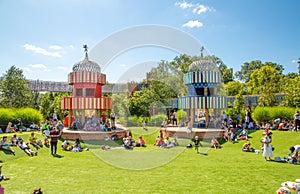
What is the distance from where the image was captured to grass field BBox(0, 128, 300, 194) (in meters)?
8.08

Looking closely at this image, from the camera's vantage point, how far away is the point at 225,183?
28.0 ft

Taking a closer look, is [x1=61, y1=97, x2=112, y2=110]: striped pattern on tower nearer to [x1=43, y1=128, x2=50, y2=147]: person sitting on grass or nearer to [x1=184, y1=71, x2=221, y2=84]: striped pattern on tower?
[x1=43, y1=128, x2=50, y2=147]: person sitting on grass

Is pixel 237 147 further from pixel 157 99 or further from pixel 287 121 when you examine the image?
pixel 157 99

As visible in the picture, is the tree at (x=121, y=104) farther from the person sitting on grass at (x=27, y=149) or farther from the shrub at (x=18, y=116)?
the person sitting on grass at (x=27, y=149)

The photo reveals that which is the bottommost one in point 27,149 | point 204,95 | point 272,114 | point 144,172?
point 144,172

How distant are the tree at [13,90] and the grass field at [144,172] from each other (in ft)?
75.1

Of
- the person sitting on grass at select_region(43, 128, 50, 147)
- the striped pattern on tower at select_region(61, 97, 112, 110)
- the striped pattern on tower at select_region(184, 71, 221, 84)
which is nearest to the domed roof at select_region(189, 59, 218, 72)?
the striped pattern on tower at select_region(184, 71, 221, 84)

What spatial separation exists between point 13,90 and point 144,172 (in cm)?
3032

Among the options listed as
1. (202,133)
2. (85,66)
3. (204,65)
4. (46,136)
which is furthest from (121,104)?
(46,136)

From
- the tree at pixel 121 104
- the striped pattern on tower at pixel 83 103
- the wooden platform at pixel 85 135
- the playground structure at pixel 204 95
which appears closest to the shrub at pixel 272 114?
the playground structure at pixel 204 95

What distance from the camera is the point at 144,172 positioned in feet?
33.0

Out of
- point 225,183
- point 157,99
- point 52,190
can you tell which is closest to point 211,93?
point 157,99

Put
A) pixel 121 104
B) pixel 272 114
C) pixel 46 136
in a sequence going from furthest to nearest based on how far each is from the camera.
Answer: pixel 121 104 < pixel 272 114 < pixel 46 136

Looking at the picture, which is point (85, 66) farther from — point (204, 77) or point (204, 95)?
point (204, 95)
